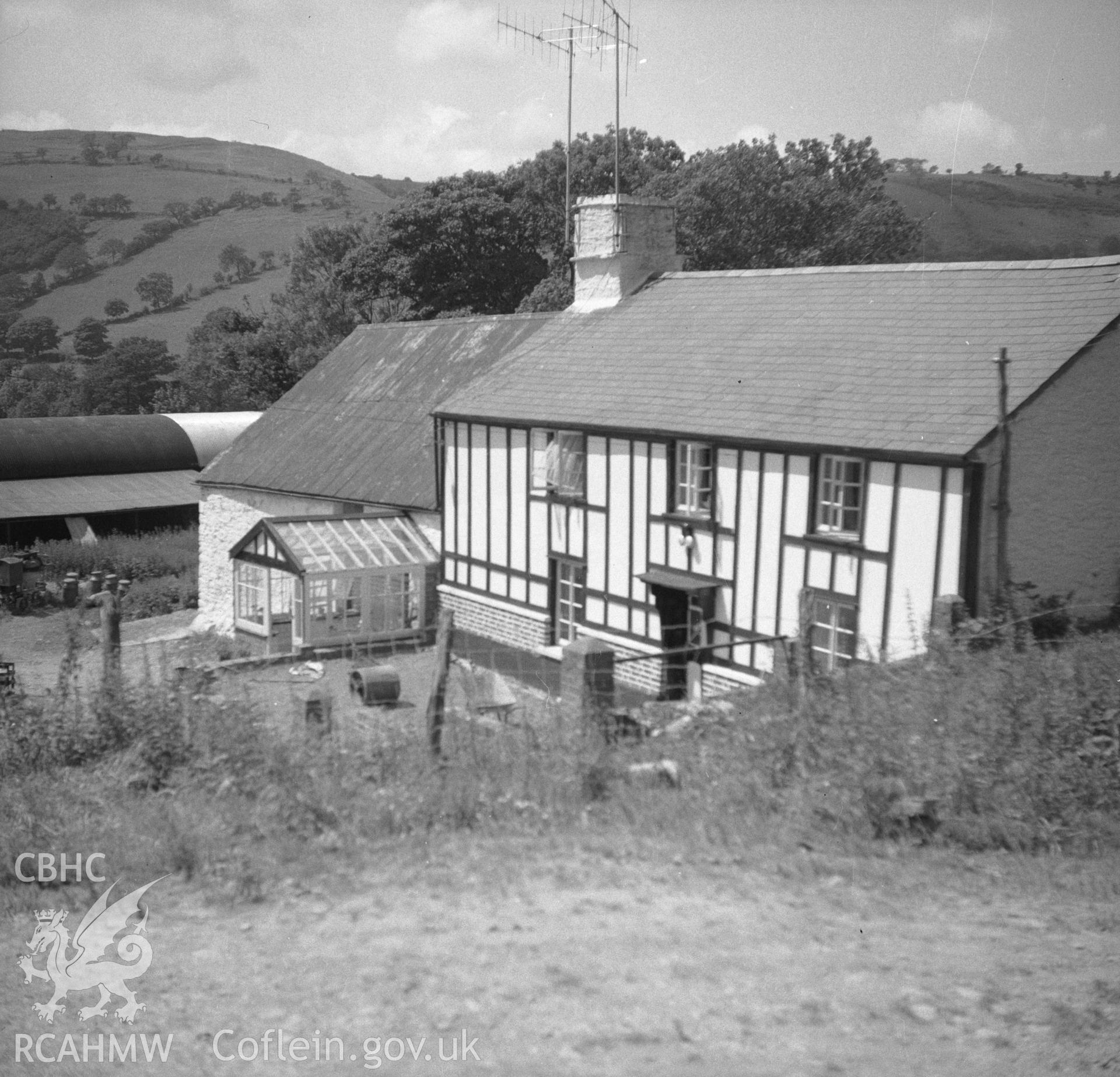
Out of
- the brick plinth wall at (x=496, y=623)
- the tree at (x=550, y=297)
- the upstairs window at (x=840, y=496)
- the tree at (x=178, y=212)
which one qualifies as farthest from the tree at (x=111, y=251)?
the upstairs window at (x=840, y=496)

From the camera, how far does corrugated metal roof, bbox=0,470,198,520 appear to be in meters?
33.5

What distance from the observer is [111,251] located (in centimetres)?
9494

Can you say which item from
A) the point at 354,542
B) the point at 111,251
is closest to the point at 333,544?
the point at 354,542

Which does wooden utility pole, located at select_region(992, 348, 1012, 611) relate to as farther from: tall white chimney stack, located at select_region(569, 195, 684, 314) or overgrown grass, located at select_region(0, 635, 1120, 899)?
tall white chimney stack, located at select_region(569, 195, 684, 314)

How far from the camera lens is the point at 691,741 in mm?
8617

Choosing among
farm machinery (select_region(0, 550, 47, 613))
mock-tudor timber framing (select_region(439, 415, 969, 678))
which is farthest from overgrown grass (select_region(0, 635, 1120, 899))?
farm machinery (select_region(0, 550, 47, 613))

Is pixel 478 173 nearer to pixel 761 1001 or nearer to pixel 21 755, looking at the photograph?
pixel 21 755

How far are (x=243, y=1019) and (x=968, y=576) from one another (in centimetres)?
1088

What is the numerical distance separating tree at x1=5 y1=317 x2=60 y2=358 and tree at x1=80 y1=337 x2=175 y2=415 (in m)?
14.5

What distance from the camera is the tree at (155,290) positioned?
296ft

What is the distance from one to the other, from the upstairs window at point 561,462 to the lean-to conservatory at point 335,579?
3.74 m

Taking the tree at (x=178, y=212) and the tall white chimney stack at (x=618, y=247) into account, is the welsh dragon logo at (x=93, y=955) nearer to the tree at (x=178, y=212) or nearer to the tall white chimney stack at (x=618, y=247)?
the tall white chimney stack at (x=618, y=247)

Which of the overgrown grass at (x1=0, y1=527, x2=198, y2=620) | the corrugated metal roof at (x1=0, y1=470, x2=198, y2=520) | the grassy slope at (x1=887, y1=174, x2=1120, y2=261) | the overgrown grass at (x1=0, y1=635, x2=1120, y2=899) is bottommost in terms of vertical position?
the overgrown grass at (x1=0, y1=527, x2=198, y2=620)

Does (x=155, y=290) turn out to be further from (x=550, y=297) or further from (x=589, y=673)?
(x=589, y=673)
